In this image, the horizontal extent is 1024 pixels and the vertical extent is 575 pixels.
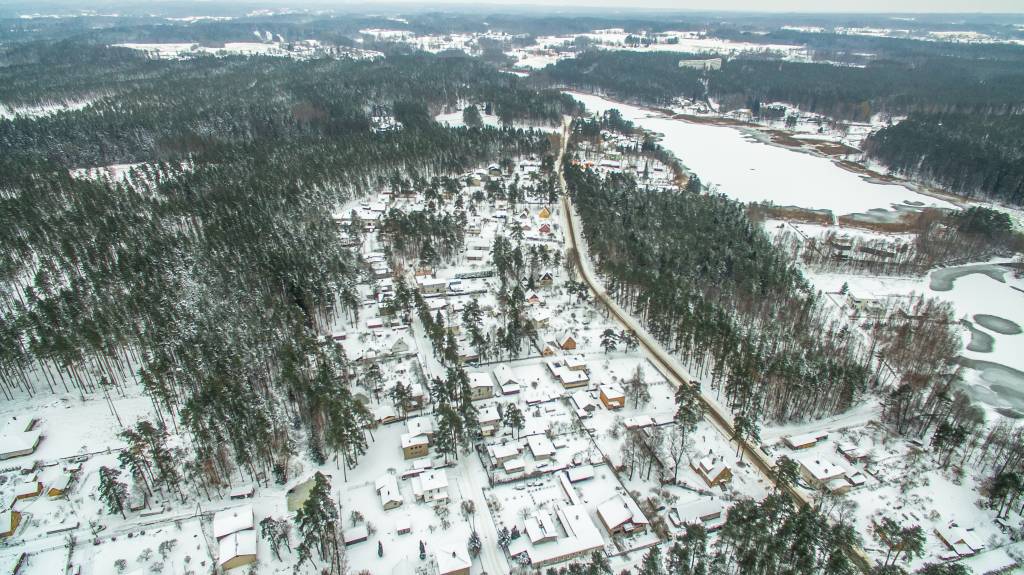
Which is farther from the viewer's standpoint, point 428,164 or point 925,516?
point 428,164

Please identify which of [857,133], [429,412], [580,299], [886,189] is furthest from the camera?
[857,133]

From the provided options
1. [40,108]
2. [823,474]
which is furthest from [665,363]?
[40,108]

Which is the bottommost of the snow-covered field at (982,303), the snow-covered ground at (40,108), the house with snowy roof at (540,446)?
the snow-covered field at (982,303)

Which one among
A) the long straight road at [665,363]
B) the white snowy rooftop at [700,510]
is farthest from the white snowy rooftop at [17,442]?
the long straight road at [665,363]

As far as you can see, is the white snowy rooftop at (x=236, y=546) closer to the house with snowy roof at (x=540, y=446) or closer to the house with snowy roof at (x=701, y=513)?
the house with snowy roof at (x=540, y=446)

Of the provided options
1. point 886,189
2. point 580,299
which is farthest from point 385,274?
point 886,189

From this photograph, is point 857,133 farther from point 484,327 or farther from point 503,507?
point 503,507

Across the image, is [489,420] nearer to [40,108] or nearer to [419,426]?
[419,426]
